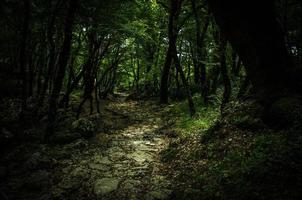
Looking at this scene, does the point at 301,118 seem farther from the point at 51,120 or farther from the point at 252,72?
the point at 51,120

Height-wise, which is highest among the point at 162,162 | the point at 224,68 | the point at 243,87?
the point at 224,68

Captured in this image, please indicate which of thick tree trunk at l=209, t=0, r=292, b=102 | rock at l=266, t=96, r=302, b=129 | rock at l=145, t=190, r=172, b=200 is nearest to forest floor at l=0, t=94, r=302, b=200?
rock at l=145, t=190, r=172, b=200

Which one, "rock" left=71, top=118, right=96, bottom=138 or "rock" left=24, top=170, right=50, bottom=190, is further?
"rock" left=71, top=118, right=96, bottom=138

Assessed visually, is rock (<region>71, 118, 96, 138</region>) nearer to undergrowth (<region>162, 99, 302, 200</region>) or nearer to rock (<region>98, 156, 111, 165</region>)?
rock (<region>98, 156, 111, 165</region>)

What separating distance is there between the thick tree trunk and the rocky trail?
343cm

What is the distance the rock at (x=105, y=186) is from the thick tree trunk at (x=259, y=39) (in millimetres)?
4234

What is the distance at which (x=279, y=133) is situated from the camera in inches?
249

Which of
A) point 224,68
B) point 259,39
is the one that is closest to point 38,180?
point 259,39

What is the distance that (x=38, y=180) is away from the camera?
23.7 ft

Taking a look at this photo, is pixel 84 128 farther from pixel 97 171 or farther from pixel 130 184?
pixel 130 184

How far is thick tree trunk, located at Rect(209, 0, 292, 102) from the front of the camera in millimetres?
6562

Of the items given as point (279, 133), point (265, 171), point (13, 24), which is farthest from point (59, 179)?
point (13, 24)

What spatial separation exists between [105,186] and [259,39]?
500 centimetres

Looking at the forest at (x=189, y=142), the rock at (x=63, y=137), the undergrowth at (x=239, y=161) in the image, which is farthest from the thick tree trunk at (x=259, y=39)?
the rock at (x=63, y=137)
